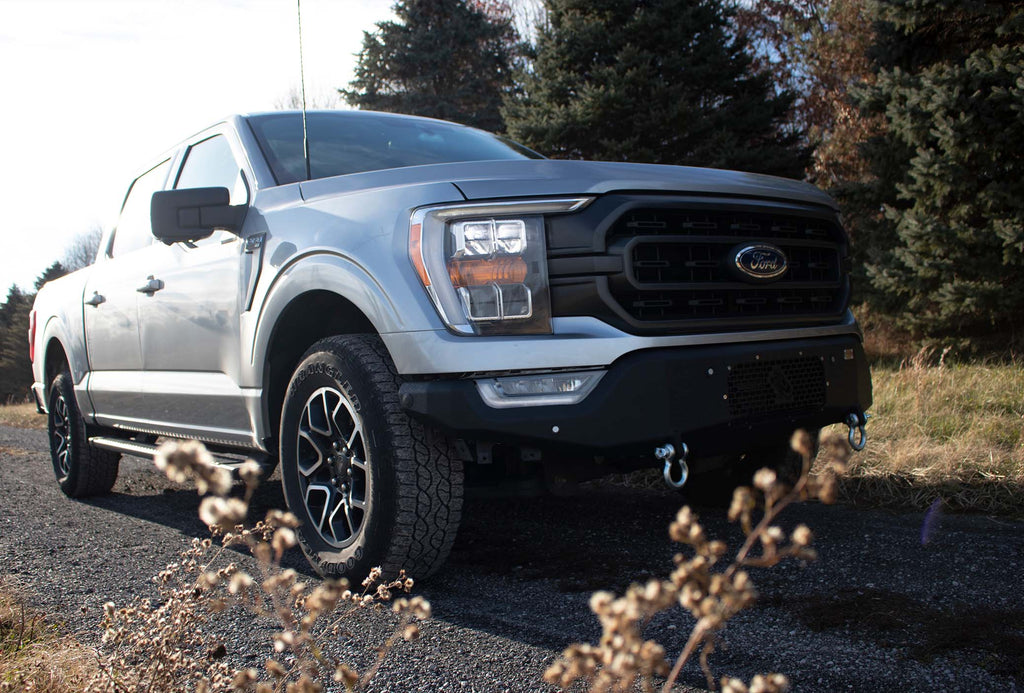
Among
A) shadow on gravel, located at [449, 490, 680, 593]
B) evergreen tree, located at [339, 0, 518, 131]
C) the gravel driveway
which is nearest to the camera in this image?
the gravel driveway

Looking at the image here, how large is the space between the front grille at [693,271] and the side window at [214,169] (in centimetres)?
171

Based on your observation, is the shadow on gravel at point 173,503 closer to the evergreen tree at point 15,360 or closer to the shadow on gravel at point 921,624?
the shadow on gravel at point 921,624

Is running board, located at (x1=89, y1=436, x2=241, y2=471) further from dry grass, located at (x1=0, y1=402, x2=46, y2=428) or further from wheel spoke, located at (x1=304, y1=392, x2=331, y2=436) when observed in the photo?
dry grass, located at (x1=0, y1=402, x2=46, y2=428)

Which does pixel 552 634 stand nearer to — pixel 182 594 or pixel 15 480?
pixel 182 594

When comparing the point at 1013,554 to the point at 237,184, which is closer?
the point at 1013,554

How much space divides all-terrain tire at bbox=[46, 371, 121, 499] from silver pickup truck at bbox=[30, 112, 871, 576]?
1892 millimetres

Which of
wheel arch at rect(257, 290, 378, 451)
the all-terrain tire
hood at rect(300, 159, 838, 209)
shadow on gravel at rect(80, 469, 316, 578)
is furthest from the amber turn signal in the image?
the all-terrain tire

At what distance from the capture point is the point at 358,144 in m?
3.85

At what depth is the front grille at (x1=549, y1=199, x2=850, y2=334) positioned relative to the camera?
264 cm

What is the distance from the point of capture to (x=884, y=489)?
14.1ft

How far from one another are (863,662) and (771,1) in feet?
63.0

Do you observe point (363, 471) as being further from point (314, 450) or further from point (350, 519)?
point (314, 450)

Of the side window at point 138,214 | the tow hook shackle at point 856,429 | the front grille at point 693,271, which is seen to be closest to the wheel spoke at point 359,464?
the front grille at point 693,271

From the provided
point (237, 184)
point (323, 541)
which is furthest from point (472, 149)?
point (323, 541)
